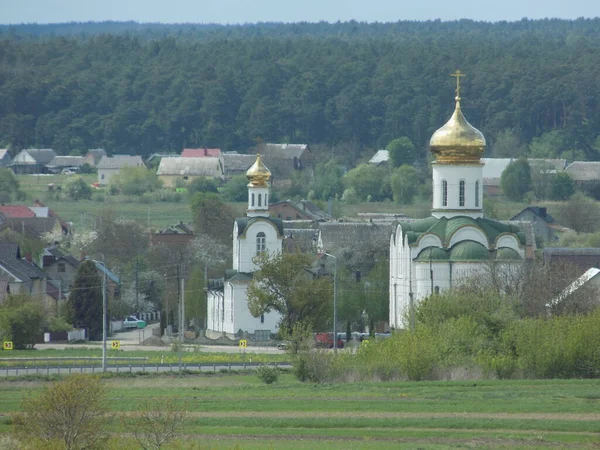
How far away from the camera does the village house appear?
136m

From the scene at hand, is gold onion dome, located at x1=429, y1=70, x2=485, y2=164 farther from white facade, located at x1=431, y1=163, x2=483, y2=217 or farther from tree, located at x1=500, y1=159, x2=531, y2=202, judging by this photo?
tree, located at x1=500, y1=159, x2=531, y2=202

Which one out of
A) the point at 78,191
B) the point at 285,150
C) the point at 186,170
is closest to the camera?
the point at 78,191

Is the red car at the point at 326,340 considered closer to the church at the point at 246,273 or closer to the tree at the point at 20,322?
the church at the point at 246,273

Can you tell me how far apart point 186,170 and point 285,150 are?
10.1 metres

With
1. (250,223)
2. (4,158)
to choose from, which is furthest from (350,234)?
(4,158)

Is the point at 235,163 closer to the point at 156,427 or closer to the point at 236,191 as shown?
the point at 236,191

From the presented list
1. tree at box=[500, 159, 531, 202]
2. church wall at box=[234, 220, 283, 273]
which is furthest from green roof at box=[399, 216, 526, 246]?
tree at box=[500, 159, 531, 202]

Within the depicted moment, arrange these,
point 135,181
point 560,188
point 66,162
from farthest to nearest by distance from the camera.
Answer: point 66,162 → point 135,181 → point 560,188

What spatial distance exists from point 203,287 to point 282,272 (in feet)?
26.6

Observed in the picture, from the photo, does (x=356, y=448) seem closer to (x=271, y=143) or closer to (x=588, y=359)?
(x=588, y=359)

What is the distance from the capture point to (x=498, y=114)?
15075 cm

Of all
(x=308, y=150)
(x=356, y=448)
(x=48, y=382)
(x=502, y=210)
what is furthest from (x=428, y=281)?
(x=308, y=150)

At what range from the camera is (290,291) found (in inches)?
2544

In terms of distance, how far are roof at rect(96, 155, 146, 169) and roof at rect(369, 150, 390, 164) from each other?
52.7ft
